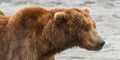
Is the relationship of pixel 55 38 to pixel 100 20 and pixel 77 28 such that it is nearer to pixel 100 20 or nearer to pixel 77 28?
pixel 77 28

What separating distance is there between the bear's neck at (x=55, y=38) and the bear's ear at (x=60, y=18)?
3.6 inches

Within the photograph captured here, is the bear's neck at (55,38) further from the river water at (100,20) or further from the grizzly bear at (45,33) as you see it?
the river water at (100,20)

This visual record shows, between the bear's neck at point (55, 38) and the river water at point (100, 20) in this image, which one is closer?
the bear's neck at point (55, 38)

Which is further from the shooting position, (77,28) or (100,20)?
(100,20)

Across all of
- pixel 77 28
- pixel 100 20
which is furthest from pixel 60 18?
pixel 100 20

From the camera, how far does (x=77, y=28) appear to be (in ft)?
24.3

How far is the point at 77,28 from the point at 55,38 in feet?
1.21

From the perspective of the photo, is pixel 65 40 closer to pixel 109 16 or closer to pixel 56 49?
pixel 56 49

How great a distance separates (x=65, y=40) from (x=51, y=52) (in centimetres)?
37

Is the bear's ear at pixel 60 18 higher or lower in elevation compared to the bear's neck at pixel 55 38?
higher

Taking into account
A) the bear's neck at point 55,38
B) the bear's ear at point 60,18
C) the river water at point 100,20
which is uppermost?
the bear's ear at point 60,18

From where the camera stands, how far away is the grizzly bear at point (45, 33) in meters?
7.43

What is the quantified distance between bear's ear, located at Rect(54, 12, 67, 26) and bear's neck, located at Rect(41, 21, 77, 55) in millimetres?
90

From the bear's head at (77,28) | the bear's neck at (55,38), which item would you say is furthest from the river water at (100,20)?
the bear's head at (77,28)
